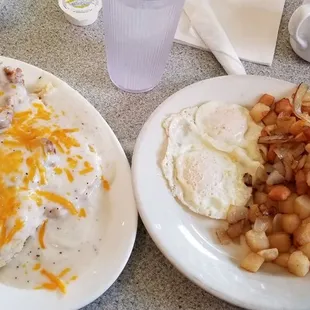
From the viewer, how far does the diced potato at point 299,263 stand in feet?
3.31

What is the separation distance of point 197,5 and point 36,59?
17.5 inches

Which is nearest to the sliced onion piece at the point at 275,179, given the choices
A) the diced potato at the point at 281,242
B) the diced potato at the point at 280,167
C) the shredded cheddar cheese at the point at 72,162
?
the diced potato at the point at 280,167

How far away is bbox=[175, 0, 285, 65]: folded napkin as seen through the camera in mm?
1455

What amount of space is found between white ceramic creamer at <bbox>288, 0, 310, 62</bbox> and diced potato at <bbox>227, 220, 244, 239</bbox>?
555 mm

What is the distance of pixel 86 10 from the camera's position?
1.44 metres

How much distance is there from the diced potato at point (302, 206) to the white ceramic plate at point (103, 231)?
0.31 m

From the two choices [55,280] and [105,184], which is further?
[105,184]

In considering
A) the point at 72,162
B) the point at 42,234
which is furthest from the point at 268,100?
the point at 42,234

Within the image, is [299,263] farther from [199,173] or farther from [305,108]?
[305,108]

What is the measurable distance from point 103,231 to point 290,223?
13.7 inches

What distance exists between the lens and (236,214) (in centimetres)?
109

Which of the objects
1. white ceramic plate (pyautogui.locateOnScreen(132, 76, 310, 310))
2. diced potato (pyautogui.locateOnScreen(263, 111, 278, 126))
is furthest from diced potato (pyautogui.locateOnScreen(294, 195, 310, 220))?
diced potato (pyautogui.locateOnScreen(263, 111, 278, 126))

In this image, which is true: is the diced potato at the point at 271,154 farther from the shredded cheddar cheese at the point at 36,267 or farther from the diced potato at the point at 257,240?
the shredded cheddar cheese at the point at 36,267

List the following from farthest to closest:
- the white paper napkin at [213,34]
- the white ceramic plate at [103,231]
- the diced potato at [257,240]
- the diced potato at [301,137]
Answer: the white paper napkin at [213,34], the diced potato at [301,137], the diced potato at [257,240], the white ceramic plate at [103,231]
